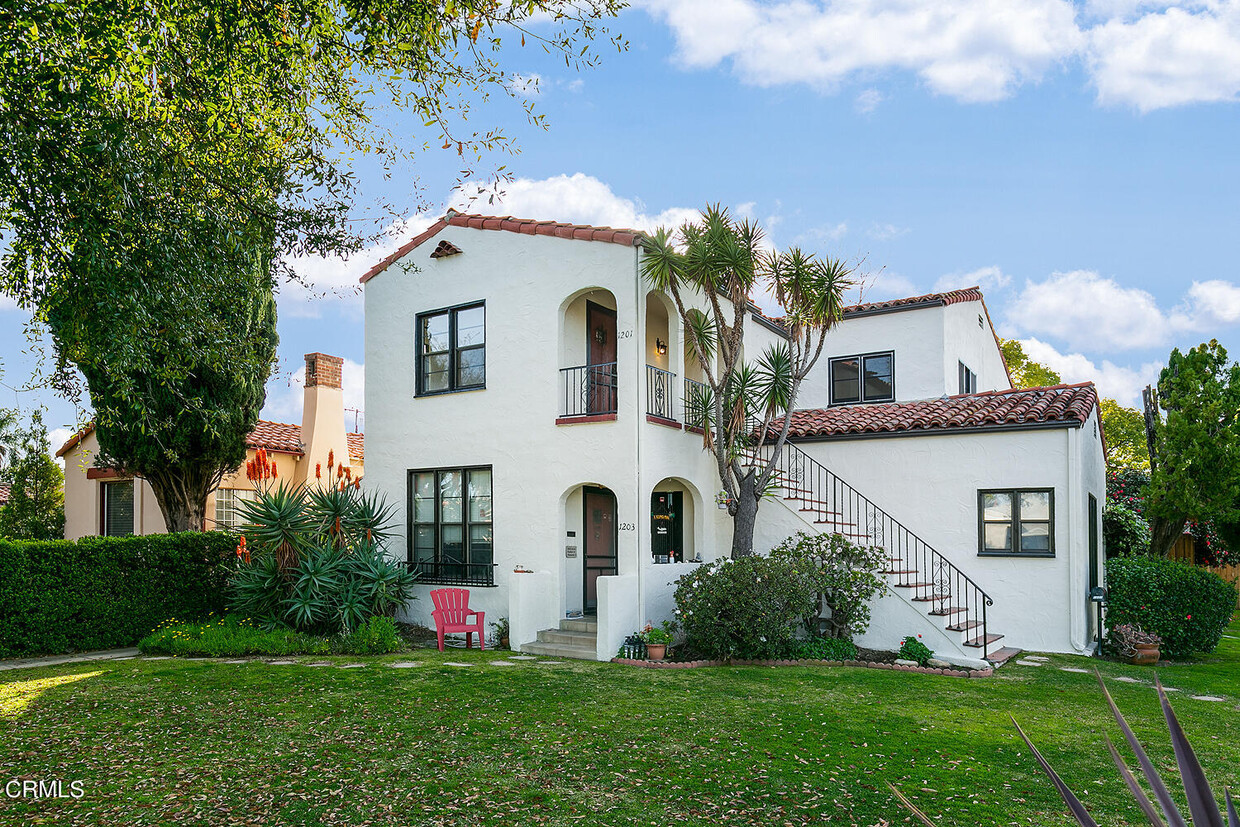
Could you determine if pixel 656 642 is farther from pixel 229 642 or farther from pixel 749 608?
pixel 229 642

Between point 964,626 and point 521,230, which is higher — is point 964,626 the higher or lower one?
the lower one

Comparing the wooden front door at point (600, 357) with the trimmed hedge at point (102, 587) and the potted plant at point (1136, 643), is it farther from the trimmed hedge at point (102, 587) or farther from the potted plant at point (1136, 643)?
the potted plant at point (1136, 643)

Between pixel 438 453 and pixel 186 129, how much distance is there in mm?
7953

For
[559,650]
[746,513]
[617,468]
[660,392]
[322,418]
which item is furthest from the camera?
[322,418]

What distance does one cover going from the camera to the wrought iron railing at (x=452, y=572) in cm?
1436

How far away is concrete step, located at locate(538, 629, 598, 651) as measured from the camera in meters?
12.8

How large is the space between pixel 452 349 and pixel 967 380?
12.4 m

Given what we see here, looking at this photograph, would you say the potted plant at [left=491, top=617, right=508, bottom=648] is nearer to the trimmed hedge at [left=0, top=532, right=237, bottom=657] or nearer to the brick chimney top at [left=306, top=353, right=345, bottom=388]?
the trimmed hedge at [left=0, top=532, right=237, bottom=657]

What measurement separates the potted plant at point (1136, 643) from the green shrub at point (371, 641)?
1108 cm

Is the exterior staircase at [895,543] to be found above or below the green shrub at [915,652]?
above

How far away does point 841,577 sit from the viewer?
1250 centimetres

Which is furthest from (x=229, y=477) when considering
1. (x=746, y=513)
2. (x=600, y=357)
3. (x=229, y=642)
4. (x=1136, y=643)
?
(x=1136, y=643)

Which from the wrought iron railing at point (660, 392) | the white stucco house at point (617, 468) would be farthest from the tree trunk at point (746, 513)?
the wrought iron railing at point (660, 392)

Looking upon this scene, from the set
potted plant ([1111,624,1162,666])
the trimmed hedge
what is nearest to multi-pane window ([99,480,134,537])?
the trimmed hedge
